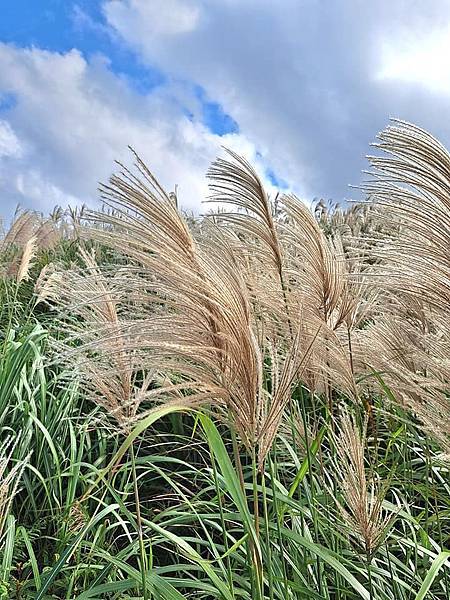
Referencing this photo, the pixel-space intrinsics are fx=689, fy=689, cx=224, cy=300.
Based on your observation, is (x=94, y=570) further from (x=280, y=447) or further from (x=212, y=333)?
(x=212, y=333)

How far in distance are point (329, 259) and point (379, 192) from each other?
538 mm

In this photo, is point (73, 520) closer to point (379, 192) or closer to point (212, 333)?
point (212, 333)

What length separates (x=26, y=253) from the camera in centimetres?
543

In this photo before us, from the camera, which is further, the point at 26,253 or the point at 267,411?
the point at 26,253

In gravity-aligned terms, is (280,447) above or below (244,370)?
below

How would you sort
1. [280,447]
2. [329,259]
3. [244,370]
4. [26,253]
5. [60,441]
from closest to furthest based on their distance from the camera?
[244,370] → [329,259] → [280,447] → [60,441] → [26,253]

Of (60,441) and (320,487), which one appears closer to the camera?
(320,487)

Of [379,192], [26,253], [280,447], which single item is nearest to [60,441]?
[280,447]

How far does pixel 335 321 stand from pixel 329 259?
21 cm

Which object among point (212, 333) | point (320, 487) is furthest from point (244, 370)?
point (320, 487)

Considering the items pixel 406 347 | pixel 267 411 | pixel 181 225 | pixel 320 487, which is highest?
pixel 181 225

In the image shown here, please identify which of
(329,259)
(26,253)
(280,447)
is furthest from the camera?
(26,253)

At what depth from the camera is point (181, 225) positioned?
1.48 metres

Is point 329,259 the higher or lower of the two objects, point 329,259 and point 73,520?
the higher
